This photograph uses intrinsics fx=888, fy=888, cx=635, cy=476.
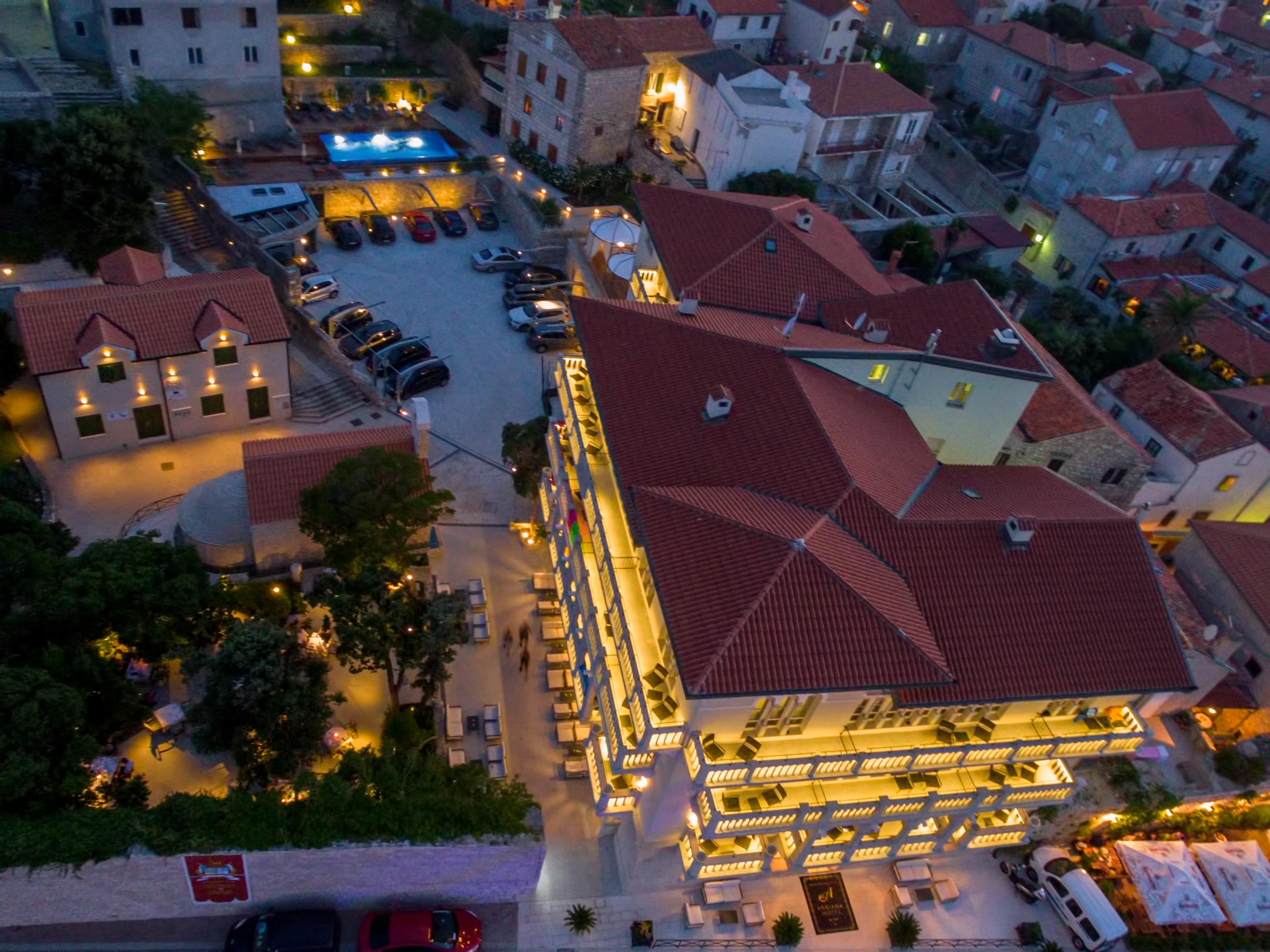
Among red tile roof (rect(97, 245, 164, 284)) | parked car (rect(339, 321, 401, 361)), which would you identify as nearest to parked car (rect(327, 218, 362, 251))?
parked car (rect(339, 321, 401, 361))

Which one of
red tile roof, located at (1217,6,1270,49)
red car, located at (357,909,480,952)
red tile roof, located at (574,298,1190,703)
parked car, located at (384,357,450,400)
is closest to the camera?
red tile roof, located at (574,298,1190,703)

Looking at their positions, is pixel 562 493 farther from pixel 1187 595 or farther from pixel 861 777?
pixel 1187 595

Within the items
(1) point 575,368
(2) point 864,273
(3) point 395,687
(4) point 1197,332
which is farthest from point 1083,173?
(3) point 395,687

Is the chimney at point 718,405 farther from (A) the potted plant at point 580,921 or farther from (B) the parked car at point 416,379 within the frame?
(B) the parked car at point 416,379

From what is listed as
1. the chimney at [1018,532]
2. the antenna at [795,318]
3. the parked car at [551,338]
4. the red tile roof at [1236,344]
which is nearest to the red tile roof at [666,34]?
the parked car at [551,338]

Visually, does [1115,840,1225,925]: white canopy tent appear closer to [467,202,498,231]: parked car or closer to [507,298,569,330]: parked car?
[507,298,569,330]: parked car

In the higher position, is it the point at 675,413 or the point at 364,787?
the point at 675,413
